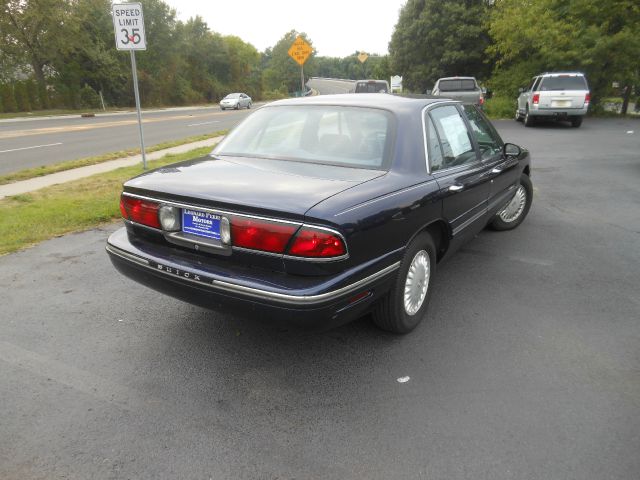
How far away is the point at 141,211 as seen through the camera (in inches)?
126

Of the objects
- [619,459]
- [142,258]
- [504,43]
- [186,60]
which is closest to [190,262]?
[142,258]

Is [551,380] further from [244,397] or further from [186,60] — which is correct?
[186,60]

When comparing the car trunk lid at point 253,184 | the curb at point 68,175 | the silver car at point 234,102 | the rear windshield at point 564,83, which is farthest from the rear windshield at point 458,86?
the silver car at point 234,102

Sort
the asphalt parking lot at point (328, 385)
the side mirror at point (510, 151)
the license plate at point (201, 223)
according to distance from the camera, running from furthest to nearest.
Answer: the side mirror at point (510, 151)
the license plate at point (201, 223)
the asphalt parking lot at point (328, 385)

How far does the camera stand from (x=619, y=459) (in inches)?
91.6

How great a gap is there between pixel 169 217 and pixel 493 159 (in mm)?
3040

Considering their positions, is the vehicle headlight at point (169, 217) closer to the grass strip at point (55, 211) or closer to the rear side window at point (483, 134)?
the rear side window at point (483, 134)

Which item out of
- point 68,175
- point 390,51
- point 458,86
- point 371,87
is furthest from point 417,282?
point 390,51

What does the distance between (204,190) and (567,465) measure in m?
2.34

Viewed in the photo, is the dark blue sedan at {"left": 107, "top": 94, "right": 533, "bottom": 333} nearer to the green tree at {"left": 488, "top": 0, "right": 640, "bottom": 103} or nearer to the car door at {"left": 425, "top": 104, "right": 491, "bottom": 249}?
the car door at {"left": 425, "top": 104, "right": 491, "bottom": 249}

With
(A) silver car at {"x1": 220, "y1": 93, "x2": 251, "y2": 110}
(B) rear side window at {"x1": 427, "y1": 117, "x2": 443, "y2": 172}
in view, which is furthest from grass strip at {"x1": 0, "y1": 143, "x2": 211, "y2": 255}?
(A) silver car at {"x1": 220, "y1": 93, "x2": 251, "y2": 110}

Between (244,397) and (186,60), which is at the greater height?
(186,60)

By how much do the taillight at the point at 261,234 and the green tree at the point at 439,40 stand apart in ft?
88.4

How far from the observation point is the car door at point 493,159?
4.45 metres
